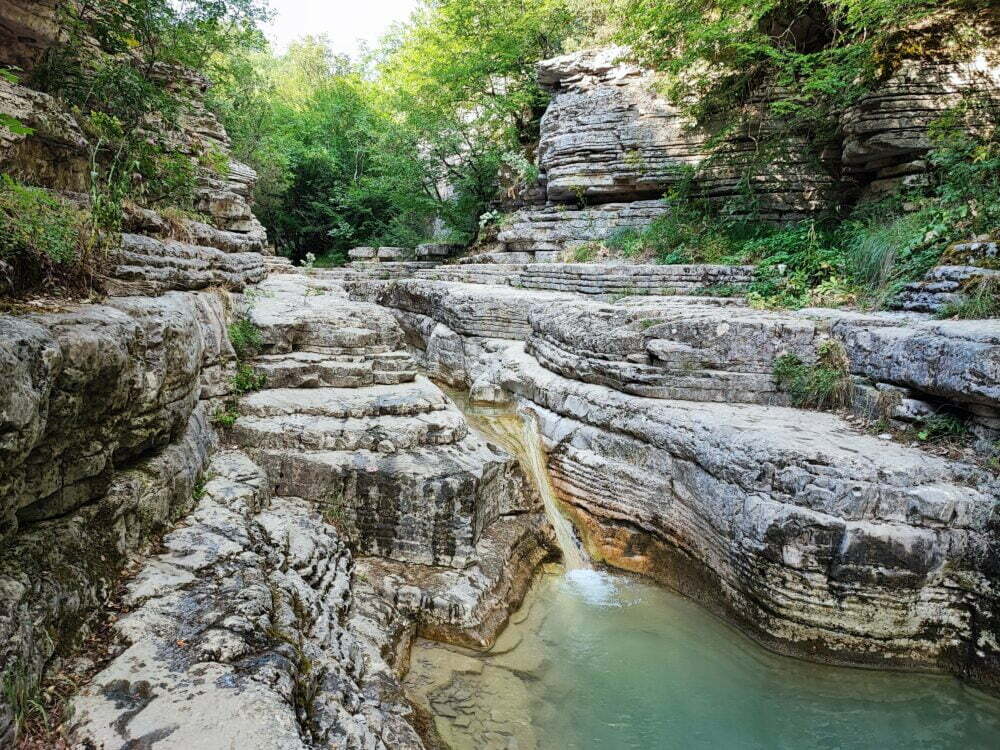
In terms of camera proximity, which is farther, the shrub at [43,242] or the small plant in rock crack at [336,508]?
the small plant in rock crack at [336,508]

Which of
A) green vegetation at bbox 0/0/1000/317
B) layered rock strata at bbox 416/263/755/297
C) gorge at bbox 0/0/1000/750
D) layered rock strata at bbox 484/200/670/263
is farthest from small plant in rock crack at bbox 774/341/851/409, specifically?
layered rock strata at bbox 484/200/670/263

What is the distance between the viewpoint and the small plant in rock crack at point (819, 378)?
5366 millimetres

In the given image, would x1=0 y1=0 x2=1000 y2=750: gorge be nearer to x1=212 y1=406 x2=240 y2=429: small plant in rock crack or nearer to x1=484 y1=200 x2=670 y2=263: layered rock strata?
x1=212 y1=406 x2=240 y2=429: small plant in rock crack

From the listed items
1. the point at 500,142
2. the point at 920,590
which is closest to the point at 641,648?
the point at 920,590

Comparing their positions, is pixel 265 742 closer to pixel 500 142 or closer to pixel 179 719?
pixel 179 719

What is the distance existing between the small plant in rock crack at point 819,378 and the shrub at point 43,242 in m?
6.06

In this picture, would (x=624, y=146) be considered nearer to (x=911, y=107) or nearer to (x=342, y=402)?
(x=911, y=107)

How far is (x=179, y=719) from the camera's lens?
2.14 meters

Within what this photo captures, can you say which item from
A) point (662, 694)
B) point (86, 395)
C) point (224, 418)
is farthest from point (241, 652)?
point (662, 694)

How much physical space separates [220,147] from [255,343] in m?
6.62

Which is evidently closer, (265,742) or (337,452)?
(265,742)

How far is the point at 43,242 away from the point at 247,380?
218cm

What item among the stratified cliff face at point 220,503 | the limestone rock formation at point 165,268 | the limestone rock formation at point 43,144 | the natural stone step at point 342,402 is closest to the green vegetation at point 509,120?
the limestone rock formation at point 43,144

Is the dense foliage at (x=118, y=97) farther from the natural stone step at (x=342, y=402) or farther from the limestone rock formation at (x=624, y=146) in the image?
the limestone rock formation at (x=624, y=146)
